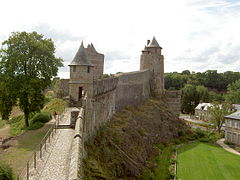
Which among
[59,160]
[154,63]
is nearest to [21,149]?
[59,160]

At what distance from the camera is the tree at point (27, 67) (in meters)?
22.0

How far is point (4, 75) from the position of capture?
22234 mm

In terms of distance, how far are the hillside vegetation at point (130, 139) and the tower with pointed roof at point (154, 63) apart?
8.81ft

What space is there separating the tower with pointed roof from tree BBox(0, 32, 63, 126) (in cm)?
2248

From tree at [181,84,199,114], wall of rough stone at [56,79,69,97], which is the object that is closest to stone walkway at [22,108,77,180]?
wall of rough stone at [56,79,69,97]

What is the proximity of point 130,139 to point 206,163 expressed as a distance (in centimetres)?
929

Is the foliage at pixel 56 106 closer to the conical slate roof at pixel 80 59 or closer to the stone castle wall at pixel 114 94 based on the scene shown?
the stone castle wall at pixel 114 94

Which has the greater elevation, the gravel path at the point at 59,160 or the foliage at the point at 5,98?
the foliage at the point at 5,98

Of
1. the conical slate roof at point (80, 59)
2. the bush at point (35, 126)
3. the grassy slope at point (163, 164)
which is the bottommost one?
the grassy slope at point (163, 164)

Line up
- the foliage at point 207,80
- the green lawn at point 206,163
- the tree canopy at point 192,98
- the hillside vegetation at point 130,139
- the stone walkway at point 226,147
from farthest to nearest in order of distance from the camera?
1. the foliage at point 207,80
2. the tree canopy at point 192,98
3. the stone walkway at point 226,147
4. the green lawn at point 206,163
5. the hillside vegetation at point 130,139

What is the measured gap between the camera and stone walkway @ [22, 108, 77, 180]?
11.0 meters

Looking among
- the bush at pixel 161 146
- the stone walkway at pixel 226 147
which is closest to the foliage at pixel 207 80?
the stone walkway at pixel 226 147

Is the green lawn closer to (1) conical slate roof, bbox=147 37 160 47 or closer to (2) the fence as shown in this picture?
(2) the fence

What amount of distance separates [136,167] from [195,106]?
58489 mm
